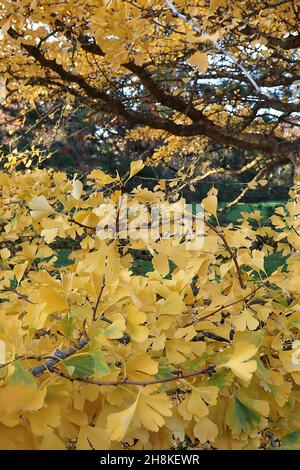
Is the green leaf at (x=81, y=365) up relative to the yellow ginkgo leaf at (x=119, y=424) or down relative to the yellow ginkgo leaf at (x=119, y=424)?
up

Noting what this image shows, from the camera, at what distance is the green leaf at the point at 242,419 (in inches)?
26.5

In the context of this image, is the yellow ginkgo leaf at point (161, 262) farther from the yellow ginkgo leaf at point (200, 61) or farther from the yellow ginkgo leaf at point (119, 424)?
the yellow ginkgo leaf at point (200, 61)

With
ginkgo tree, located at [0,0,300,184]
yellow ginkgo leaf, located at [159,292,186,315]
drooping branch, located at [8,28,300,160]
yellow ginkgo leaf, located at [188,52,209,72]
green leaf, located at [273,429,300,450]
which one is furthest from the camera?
drooping branch, located at [8,28,300,160]

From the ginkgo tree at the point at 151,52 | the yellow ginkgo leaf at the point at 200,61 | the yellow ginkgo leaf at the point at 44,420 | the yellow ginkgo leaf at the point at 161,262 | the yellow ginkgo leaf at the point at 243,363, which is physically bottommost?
the yellow ginkgo leaf at the point at 44,420

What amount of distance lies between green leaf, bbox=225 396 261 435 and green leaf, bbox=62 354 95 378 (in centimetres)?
22

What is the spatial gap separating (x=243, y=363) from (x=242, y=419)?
12 cm

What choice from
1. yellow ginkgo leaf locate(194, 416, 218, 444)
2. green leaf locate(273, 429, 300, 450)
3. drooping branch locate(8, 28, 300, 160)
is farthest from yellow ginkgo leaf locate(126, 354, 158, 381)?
drooping branch locate(8, 28, 300, 160)

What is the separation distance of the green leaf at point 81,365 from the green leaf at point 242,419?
8.8 inches

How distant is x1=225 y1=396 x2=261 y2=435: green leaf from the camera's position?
0.67m

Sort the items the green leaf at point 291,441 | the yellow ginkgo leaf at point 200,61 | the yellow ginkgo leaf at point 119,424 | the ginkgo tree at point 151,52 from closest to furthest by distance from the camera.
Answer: the yellow ginkgo leaf at point 119,424 → the green leaf at point 291,441 → the yellow ginkgo leaf at point 200,61 → the ginkgo tree at point 151,52

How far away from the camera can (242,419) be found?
2.22ft

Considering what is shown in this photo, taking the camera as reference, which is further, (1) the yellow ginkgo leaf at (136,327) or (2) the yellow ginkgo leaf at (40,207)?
(2) the yellow ginkgo leaf at (40,207)

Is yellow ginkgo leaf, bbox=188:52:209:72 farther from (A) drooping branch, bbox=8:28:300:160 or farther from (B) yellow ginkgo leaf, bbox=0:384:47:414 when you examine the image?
(A) drooping branch, bbox=8:28:300:160

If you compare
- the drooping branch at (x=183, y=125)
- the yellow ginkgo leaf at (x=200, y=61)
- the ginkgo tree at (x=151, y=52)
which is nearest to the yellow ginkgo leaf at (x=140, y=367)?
the yellow ginkgo leaf at (x=200, y=61)
